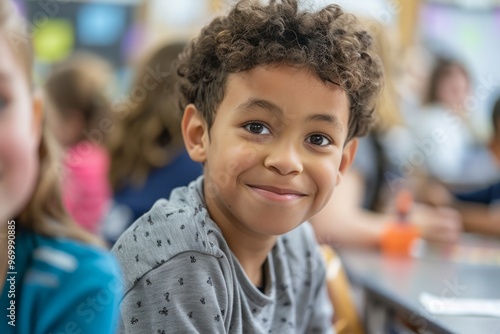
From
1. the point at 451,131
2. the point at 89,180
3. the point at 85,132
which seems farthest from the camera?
the point at 451,131

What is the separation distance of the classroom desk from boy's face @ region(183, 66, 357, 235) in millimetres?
449

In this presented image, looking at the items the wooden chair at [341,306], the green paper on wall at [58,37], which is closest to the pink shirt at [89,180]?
the wooden chair at [341,306]

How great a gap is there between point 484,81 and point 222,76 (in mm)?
3699

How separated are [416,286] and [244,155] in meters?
0.79

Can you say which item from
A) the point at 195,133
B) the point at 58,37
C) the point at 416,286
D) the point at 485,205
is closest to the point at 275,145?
the point at 195,133

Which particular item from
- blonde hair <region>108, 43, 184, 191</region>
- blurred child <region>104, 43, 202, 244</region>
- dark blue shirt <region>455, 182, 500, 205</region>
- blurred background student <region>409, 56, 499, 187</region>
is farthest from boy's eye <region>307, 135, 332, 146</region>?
blurred background student <region>409, 56, 499, 187</region>

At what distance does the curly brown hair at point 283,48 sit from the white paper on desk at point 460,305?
20.4 inches

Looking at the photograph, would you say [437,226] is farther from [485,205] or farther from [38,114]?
[38,114]

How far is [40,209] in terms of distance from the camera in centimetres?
72

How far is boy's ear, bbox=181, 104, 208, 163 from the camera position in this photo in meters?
0.85

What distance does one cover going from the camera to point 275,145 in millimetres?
785

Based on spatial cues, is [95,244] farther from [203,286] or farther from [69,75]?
[69,75]

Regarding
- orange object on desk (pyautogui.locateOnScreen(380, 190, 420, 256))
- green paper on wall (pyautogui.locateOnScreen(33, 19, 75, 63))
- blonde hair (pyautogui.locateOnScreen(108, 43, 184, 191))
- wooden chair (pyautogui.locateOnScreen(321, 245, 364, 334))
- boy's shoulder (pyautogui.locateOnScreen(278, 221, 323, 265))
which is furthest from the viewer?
green paper on wall (pyautogui.locateOnScreen(33, 19, 75, 63))

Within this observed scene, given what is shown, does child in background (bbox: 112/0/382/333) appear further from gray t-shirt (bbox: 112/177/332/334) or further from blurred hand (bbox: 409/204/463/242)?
blurred hand (bbox: 409/204/463/242)
